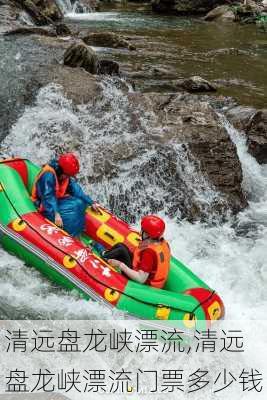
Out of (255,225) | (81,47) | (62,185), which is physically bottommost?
(255,225)

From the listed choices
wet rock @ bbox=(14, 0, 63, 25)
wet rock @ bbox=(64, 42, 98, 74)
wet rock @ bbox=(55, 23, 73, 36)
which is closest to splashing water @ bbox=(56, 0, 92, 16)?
wet rock @ bbox=(14, 0, 63, 25)

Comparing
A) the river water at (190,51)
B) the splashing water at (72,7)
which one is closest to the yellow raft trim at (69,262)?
the river water at (190,51)

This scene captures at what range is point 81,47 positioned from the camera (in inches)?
445

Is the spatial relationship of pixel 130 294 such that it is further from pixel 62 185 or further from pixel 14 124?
pixel 14 124

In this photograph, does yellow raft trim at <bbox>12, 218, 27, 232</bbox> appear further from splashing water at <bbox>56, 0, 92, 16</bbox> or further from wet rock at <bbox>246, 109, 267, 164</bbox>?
splashing water at <bbox>56, 0, 92, 16</bbox>

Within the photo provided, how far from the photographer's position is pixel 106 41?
16.6 metres

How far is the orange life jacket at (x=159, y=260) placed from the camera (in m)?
5.71

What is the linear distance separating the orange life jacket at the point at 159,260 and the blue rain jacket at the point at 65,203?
1.23 m

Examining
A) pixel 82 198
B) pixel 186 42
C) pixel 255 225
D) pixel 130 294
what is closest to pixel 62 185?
pixel 82 198

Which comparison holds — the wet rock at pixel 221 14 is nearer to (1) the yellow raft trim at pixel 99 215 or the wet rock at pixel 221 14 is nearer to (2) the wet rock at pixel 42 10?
(2) the wet rock at pixel 42 10

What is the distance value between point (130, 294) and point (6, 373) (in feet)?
5.02

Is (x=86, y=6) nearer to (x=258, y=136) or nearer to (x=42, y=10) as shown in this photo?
(x=42, y=10)

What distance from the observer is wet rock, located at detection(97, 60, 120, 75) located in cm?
1184

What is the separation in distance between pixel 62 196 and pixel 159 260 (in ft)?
6.08
